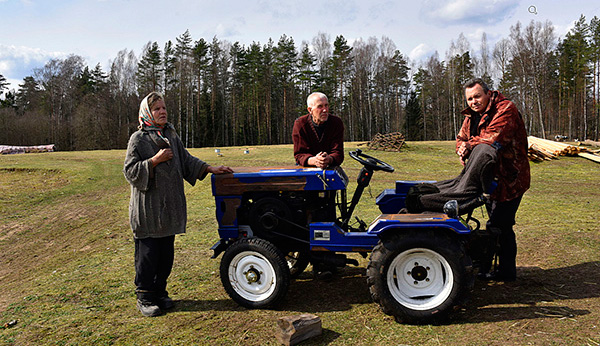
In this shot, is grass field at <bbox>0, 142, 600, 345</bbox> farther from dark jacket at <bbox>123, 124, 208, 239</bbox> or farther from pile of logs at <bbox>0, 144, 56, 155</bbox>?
pile of logs at <bbox>0, 144, 56, 155</bbox>

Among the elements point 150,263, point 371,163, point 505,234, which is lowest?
point 150,263

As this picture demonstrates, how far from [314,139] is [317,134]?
0.24 ft

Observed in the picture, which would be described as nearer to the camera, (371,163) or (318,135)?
(371,163)

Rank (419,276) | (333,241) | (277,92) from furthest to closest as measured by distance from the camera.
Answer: (277,92), (333,241), (419,276)

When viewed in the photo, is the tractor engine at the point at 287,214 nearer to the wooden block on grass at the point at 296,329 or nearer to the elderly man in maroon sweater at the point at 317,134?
the elderly man in maroon sweater at the point at 317,134

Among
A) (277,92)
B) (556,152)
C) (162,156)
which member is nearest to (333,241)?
(162,156)

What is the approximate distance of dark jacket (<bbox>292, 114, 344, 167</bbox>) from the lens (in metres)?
4.96

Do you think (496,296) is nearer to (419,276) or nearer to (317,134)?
(419,276)

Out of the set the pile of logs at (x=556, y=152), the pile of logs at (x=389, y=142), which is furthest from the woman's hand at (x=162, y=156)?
the pile of logs at (x=389, y=142)

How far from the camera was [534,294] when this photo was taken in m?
4.43

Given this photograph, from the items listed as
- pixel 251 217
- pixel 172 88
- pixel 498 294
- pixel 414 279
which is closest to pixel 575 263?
pixel 498 294

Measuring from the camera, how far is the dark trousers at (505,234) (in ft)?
15.4

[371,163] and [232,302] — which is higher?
[371,163]

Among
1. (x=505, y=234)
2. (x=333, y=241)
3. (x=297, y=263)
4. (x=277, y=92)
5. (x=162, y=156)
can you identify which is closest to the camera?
(x=162, y=156)
